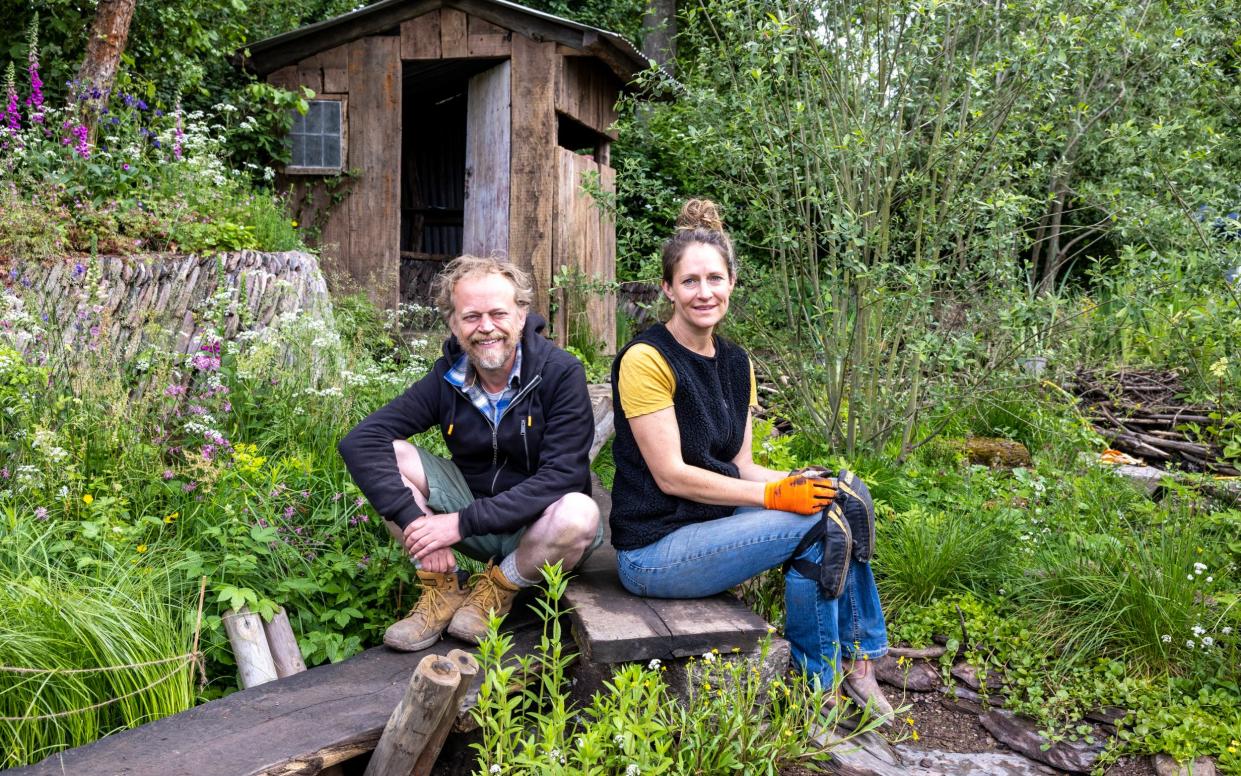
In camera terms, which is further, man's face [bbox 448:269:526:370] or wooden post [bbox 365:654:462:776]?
man's face [bbox 448:269:526:370]

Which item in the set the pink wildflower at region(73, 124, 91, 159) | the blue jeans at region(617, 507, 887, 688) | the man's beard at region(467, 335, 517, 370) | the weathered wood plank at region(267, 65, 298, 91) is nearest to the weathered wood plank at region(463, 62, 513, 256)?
the weathered wood plank at region(267, 65, 298, 91)

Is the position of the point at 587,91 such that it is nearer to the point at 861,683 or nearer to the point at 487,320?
the point at 487,320

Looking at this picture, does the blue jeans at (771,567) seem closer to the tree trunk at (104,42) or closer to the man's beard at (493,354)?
the man's beard at (493,354)

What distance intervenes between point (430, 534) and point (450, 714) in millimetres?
713

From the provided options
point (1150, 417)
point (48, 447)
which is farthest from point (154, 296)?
point (1150, 417)

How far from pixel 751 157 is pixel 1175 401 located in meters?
3.89

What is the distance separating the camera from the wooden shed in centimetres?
895

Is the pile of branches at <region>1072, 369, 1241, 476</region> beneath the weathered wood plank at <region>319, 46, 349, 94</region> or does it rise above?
beneath

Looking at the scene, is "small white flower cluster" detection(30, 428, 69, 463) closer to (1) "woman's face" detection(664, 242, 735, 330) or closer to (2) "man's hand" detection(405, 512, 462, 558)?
(2) "man's hand" detection(405, 512, 462, 558)

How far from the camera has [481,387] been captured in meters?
3.50

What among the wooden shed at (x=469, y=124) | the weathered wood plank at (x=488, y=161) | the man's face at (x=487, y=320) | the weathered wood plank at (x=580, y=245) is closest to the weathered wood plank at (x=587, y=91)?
the wooden shed at (x=469, y=124)

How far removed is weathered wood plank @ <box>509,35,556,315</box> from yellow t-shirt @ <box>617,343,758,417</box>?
5.78 meters

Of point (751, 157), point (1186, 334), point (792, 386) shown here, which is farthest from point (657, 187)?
point (1186, 334)

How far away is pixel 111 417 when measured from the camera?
13.9ft
